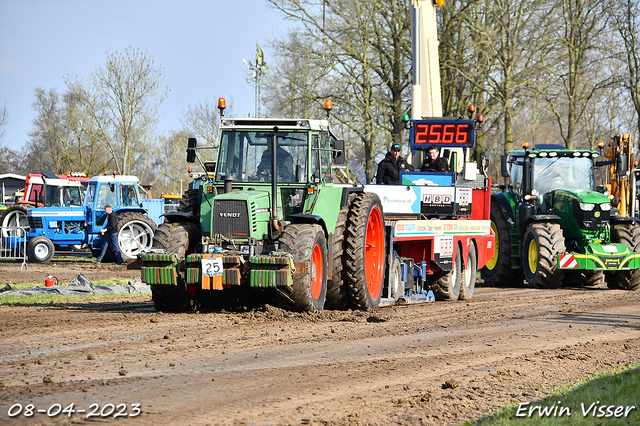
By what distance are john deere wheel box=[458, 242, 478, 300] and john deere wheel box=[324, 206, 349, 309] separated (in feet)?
14.0

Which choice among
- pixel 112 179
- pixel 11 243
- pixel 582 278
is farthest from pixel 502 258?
pixel 11 243

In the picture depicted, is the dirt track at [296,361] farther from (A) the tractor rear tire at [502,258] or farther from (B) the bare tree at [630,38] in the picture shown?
(B) the bare tree at [630,38]

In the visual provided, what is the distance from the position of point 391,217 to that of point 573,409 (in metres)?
7.71

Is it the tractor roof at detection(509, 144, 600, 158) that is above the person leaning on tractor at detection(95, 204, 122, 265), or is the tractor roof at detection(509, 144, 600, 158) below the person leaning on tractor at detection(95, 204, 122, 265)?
above

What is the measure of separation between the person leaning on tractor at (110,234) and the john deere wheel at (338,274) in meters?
12.8

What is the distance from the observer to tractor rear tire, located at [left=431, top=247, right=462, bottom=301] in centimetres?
1377

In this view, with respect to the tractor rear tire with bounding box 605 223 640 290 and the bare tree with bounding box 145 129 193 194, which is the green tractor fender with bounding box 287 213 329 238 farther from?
the bare tree with bounding box 145 129 193 194

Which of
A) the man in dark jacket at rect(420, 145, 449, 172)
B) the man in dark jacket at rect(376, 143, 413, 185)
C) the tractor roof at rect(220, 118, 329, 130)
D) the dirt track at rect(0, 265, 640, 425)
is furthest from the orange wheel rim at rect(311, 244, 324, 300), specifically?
the man in dark jacket at rect(420, 145, 449, 172)

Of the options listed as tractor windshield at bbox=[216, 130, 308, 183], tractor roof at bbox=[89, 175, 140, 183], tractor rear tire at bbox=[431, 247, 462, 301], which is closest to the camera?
tractor windshield at bbox=[216, 130, 308, 183]

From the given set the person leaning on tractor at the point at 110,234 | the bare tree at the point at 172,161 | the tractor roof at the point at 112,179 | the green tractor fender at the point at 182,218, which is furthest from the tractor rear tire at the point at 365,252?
the bare tree at the point at 172,161

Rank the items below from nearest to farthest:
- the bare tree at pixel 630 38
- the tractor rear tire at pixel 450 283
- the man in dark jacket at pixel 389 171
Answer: the tractor rear tire at pixel 450 283
the man in dark jacket at pixel 389 171
the bare tree at pixel 630 38

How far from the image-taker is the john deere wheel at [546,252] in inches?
610

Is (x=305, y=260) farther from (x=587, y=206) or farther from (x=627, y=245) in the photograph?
(x=627, y=245)

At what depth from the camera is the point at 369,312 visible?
10.5 meters
